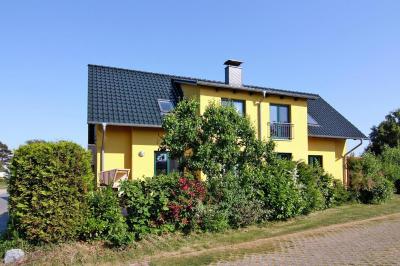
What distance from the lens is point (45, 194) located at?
27.6 feet

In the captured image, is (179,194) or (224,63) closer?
(179,194)

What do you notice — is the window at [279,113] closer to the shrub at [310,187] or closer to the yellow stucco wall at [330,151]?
the yellow stucco wall at [330,151]

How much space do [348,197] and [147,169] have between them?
884cm

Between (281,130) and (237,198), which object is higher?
(281,130)

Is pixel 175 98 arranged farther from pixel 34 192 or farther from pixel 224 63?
pixel 34 192

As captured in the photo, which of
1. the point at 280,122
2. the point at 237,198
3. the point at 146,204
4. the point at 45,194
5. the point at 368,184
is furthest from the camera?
the point at 280,122

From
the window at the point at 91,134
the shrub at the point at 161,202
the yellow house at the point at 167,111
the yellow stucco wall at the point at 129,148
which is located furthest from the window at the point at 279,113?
the shrub at the point at 161,202

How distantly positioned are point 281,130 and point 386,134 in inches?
890

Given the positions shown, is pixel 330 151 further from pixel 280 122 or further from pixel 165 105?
pixel 165 105

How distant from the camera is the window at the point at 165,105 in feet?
58.9

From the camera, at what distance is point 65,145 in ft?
29.2

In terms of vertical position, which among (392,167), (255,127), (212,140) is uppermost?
(255,127)

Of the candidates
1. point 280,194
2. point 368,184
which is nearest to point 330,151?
point 368,184

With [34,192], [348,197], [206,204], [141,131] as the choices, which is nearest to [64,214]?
[34,192]
